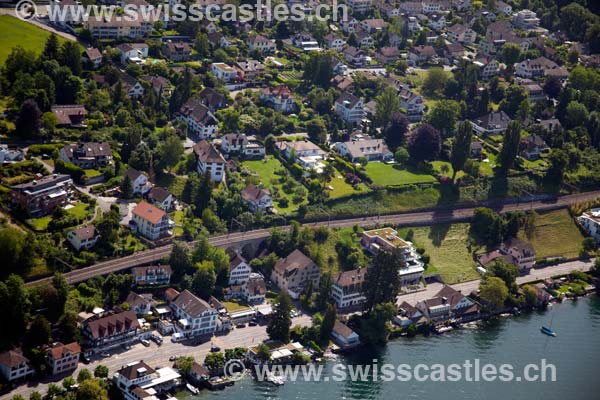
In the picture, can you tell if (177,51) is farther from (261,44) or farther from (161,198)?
(161,198)

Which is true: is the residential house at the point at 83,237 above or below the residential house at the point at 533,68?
below

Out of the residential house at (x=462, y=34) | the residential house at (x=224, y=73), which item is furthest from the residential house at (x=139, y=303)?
the residential house at (x=462, y=34)

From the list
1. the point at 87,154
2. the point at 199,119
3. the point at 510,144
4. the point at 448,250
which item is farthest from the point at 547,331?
the point at 87,154

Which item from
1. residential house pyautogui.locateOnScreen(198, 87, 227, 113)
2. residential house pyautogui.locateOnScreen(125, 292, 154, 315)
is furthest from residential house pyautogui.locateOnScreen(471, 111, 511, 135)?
residential house pyautogui.locateOnScreen(125, 292, 154, 315)

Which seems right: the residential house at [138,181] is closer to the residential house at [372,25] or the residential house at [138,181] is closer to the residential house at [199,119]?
the residential house at [199,119]

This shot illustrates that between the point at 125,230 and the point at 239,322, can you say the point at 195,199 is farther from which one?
the point at 239,322

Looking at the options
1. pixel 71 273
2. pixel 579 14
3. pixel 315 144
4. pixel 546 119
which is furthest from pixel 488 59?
pixel 71 273
